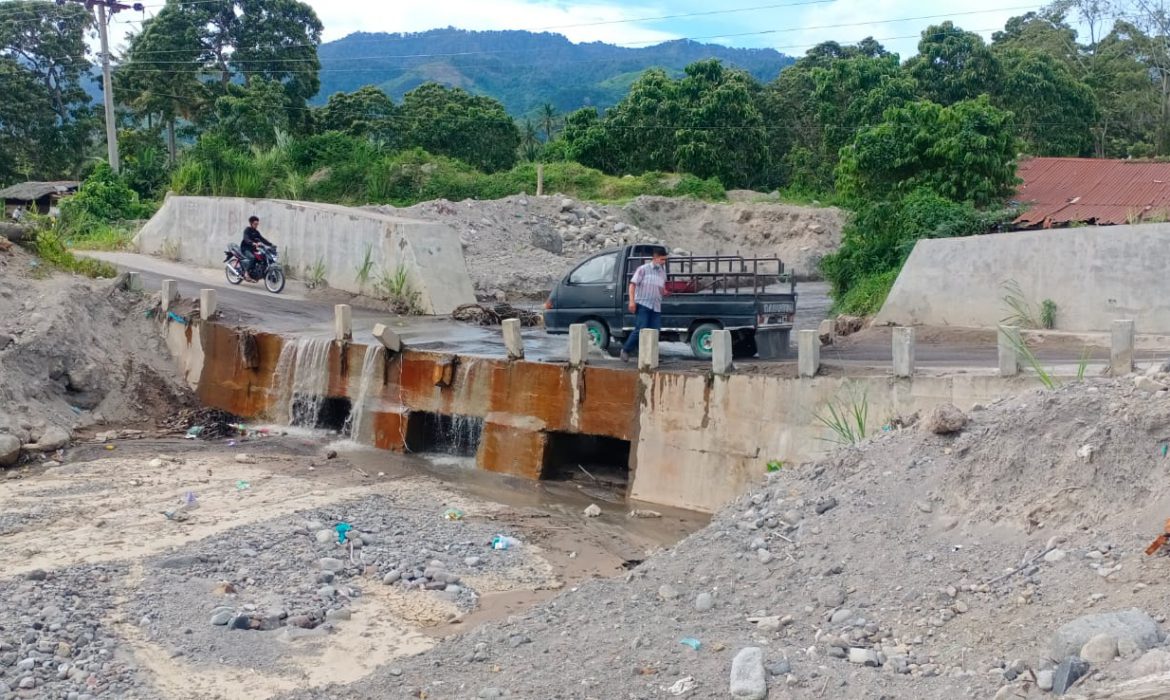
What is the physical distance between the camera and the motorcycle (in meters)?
25.4

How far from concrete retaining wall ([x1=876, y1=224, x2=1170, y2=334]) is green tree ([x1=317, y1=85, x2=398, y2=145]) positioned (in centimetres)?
3829

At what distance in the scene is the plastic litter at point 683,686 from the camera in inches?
296

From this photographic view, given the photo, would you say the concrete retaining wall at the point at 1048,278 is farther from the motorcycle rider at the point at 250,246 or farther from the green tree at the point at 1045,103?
the green tree at the point at 1045,103

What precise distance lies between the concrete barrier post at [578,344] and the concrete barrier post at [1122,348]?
6.80 meters

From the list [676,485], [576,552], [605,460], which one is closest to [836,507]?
[576,552]

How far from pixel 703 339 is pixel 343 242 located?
36.8 feet

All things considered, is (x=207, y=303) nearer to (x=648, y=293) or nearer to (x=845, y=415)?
(x=648, y=293)

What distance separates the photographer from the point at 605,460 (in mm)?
17609

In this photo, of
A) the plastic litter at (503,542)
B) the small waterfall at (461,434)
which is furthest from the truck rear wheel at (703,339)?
the plastic litter at (503,542)

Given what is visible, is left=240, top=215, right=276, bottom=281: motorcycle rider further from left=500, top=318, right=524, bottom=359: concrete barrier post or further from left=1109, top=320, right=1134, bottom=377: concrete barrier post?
left=1109, top=320, right=1134, bottom=377: concrete barrier post

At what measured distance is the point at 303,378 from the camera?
20.0 meters

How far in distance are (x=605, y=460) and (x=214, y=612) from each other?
7.78 metres

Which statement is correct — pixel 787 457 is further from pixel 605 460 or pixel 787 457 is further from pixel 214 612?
pixel 214 612

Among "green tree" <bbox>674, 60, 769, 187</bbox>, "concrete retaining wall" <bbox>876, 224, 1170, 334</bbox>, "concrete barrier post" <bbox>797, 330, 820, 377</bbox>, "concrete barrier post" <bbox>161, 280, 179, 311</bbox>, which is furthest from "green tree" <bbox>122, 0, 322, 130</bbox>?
"concrete barrier post" <bbox>797, 330, 820, 377</bbox>
